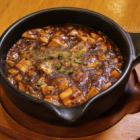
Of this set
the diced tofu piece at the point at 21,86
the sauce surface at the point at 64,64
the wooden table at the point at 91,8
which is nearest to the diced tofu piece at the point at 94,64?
the sauce surface at the point at 64,64

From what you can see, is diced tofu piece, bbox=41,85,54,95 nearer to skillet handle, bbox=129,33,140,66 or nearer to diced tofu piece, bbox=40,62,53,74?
diced tofu piece, bbox=40,62,53,74

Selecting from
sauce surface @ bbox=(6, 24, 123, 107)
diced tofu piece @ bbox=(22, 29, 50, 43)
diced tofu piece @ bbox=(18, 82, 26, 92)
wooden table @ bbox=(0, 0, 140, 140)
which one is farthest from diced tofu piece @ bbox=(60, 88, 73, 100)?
wooden table @ bbox=(0, 0, 140, 140)

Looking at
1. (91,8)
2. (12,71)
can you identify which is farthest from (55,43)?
(91,8)

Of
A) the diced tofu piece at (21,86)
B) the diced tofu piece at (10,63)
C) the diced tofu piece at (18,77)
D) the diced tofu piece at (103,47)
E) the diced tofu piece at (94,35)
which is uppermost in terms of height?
the diced tofu piece at (94,35)

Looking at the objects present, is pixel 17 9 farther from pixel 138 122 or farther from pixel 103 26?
pixel 138 122

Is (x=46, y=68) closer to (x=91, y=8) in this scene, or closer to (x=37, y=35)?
(x=37, y=35)

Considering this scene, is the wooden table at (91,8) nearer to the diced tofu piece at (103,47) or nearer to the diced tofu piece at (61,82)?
the diced tofu piece at (103,47)

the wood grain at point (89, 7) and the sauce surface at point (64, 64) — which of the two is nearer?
the sauce surface at point (64, 64)

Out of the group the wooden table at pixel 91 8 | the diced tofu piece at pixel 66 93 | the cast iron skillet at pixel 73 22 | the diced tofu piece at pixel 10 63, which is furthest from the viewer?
the wooden table at pixel 91 8
